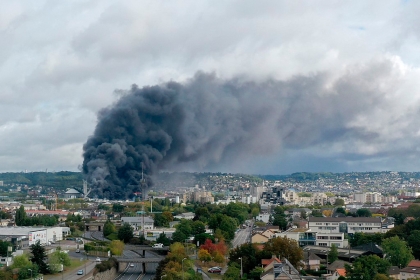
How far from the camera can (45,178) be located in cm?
16838

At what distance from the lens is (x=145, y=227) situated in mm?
61125

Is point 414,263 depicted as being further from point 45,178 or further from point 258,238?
point 45,178

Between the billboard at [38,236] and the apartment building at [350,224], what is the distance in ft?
68.4

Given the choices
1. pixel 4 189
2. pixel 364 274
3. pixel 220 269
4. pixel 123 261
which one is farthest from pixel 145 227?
pixel 4 189

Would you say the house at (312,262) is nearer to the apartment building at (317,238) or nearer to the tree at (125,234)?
the apartment building at (317,238)

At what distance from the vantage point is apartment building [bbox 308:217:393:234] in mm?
53781

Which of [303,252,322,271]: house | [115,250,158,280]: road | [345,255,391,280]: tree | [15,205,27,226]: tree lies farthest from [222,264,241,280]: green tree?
[15,205,27,226]: tree

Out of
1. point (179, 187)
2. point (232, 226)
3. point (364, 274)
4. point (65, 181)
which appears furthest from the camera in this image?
point (65, 181)

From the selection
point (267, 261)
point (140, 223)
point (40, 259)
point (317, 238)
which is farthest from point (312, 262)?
point (140, 223)

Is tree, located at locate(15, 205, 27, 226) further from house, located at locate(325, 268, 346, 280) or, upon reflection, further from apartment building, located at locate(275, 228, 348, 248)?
house, located at locate(325, 268, 346, 280)

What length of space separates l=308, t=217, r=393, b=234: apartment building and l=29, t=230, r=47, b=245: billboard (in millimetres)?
20844

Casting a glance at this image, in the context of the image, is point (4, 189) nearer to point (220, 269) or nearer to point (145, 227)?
point (145, 227)

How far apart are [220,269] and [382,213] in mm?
44123

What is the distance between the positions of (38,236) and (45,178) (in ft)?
410
